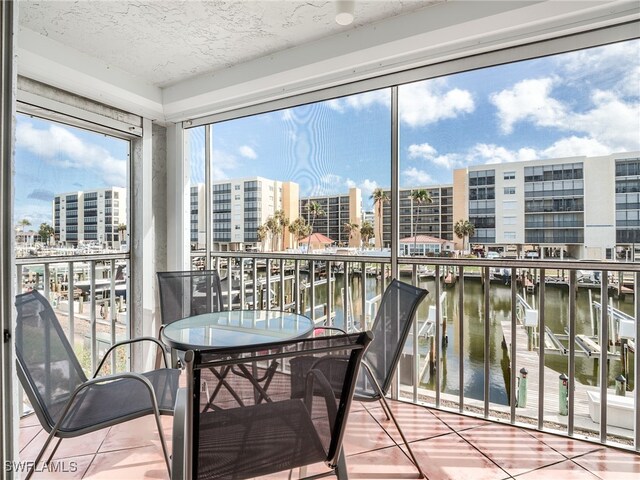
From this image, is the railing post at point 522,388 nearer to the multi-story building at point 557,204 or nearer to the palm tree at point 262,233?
the multi-story building at point 557,204

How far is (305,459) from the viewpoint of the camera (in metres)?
1.22

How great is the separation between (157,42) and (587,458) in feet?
12.5

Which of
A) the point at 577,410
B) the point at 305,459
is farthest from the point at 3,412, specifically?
the point at 577,410

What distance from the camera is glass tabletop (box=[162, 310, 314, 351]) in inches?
72.3

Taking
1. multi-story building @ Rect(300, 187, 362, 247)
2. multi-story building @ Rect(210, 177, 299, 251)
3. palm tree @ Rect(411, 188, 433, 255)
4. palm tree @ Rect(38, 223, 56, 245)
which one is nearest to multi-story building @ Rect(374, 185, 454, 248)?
palm tree @ Rect(411, 188, 433, 255)

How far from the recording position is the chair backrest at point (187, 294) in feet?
9.00

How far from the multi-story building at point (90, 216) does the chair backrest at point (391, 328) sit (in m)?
2.57

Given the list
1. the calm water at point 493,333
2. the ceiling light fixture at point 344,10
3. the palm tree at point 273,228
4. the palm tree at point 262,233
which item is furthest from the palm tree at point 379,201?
the ceiling light fixture at point 344,10

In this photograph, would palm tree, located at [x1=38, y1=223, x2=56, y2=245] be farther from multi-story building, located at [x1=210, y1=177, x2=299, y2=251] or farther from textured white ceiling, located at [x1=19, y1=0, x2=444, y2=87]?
textured white ceiling, located at [x1=19, y1=0, x2=444, y2=87]

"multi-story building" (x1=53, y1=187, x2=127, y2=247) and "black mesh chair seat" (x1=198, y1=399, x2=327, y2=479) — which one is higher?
"multi-story building" (x1=53, y1=187, x2=127, y2=247)

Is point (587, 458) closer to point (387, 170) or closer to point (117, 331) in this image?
point (387, 170)

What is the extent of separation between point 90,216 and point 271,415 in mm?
2772

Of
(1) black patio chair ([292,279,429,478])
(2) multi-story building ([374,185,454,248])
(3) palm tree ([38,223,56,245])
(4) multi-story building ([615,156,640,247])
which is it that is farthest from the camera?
(3) palm tree ([38,223,56,245])

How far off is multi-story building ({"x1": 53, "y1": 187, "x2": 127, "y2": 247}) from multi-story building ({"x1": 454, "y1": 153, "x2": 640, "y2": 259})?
2.96 metres
